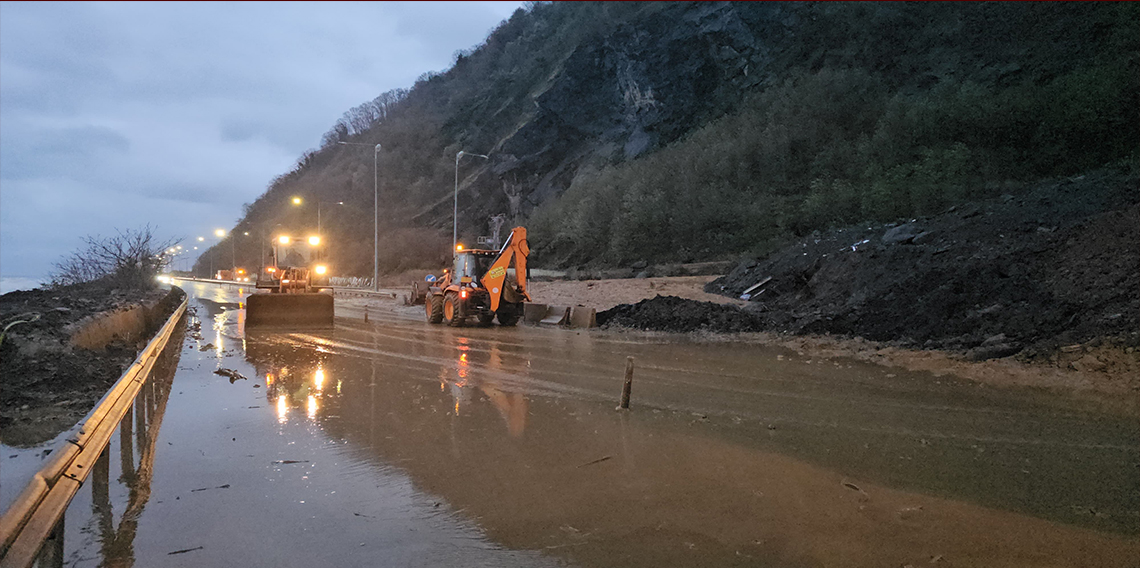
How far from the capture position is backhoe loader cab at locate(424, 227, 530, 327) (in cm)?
2028

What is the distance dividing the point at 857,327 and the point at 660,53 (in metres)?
43.2

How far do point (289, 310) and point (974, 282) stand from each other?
18649mm

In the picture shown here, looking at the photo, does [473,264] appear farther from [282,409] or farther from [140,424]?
[140,424]

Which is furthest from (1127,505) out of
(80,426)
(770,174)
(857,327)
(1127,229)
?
(770,174)

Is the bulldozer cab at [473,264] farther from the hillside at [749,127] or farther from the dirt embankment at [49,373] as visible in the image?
the hillside at [749,127]

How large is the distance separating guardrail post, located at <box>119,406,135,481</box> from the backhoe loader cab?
14.1 m

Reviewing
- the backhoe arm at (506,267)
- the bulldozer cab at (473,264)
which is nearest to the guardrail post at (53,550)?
the backhoe arm at (506,267)

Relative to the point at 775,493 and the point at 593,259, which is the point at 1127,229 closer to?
the point at 775,493

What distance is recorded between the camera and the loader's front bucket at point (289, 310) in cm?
2050

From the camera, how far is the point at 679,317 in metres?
19.1

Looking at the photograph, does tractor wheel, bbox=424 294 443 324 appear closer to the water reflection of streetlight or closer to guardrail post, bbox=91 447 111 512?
the water reflection of streetlight

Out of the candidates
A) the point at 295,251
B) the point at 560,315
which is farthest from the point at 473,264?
the point at 295,251

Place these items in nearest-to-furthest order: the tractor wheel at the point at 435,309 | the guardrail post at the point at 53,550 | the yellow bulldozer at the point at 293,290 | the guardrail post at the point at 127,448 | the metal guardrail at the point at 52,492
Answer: the metal guardrail at the point at 52,492
the guardrail post at the point at 53,550
the guardrail post at the point at 127,448
the yellow bulldozer at the point at 293,290
the tractor wheel at the point at 435,309

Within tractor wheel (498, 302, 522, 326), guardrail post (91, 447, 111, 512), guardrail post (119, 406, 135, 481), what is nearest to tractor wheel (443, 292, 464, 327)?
tractor wheel (498, 302, 522, 326)
